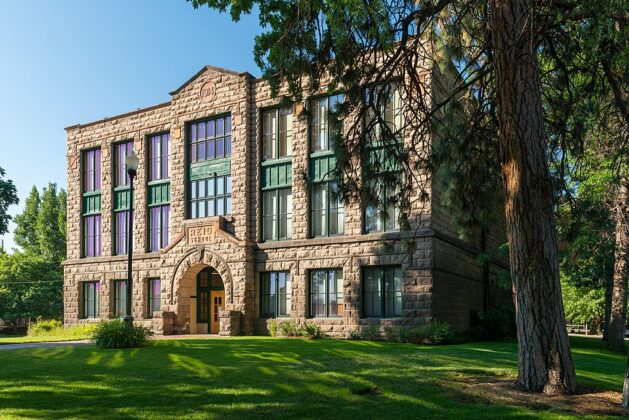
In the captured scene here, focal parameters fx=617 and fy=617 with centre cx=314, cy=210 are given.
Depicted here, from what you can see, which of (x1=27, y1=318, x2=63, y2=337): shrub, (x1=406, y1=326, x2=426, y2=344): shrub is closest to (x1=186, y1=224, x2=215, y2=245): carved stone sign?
(x1=27, y1=318, x2=63, y2=337): shrub

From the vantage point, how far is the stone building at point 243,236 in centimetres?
2267

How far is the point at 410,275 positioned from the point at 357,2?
50.0ft

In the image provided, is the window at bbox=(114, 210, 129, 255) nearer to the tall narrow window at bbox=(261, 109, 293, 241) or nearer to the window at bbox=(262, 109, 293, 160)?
the tall narrow window at bbox=(261, 109, 293, 241)

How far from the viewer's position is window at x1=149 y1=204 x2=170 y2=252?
29.2 m

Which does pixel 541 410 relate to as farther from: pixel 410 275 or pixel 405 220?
pixel 410 275

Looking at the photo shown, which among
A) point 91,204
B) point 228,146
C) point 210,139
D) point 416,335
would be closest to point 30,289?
point 91,204

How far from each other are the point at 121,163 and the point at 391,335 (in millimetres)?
17266

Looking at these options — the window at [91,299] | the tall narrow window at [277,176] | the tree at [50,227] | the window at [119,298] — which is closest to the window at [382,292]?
the tall narrow window at [277,176]

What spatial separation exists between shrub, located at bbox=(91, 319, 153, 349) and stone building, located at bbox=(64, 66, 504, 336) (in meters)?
7.30

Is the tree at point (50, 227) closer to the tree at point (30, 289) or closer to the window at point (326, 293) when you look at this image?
the tree at point (30, 289)

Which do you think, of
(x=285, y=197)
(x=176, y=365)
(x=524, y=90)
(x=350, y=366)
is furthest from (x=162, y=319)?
(x=524, y=90)

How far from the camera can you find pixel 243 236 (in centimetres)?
2562

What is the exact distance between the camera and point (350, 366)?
1230 cm

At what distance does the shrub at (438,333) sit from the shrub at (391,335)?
1248 millimetres
